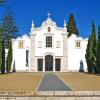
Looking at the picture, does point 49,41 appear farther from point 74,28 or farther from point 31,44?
point 74,28

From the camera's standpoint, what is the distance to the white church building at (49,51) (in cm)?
5672

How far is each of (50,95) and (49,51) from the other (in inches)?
1628

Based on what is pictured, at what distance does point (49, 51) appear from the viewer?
5706 centimetres

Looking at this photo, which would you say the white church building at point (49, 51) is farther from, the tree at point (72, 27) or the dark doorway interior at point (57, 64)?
the tree at point (72, 27)

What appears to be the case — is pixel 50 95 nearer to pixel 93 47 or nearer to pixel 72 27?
pixel 93 47

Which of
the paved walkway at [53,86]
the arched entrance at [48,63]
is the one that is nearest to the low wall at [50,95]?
the paved walkway at [53,86]

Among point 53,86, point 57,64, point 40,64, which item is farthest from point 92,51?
point 53,86

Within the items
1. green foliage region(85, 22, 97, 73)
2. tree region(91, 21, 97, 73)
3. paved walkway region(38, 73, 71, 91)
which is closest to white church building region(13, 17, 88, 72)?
green foliage region(85, 22, 97, 73)

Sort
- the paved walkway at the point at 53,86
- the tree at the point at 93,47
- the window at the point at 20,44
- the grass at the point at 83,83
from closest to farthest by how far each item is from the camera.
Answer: the paved walkway at the point at 53,86
the grass at the point at 83,83
the tree at the point at 93,47
the window at the point at 20,44

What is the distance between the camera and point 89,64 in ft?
173

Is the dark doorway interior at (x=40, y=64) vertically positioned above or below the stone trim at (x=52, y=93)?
above

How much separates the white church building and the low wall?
40.2 m

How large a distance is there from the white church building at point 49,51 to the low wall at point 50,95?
4019cm

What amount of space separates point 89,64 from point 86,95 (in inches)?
1463
